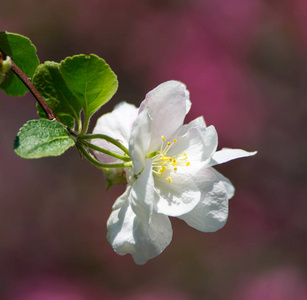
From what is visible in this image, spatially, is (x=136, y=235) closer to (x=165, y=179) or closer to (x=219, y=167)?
(x=165, y=179)

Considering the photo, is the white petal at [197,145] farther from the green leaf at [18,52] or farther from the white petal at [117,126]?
the green leaf at [18,52]

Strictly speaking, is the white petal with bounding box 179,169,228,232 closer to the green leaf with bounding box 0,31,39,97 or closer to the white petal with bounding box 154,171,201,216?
the white petal with bounding box 154,171,201,216

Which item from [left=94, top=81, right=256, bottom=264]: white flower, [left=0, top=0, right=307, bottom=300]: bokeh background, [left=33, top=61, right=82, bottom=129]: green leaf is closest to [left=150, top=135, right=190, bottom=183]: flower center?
[left=94, top=81, right=256, bottom=264]: white flower

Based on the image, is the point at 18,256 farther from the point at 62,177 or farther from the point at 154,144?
the point at 154,144

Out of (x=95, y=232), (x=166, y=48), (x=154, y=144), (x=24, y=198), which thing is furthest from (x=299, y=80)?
(x=154, y=144)

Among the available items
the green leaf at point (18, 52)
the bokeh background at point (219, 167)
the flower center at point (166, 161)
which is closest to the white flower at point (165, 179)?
the flower center at point (166, 161)
